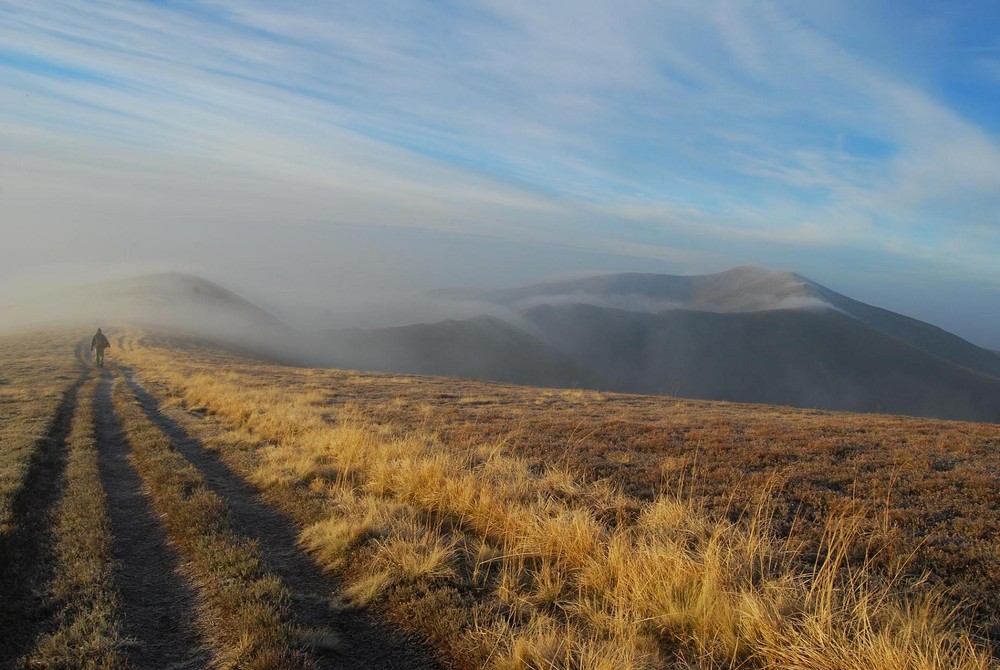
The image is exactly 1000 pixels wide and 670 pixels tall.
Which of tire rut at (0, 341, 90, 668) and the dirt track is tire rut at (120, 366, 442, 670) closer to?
the dirt track

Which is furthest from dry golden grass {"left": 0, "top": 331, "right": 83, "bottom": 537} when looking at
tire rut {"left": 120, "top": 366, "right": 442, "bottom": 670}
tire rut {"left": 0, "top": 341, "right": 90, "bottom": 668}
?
tire rut {"left": 120, "top": 366, "right": 442, "bottom": 670}

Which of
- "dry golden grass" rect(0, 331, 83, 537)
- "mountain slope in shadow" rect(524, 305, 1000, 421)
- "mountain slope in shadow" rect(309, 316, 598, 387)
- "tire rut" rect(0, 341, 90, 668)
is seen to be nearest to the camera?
"tire rut" rect(0, 341, 90, 668)

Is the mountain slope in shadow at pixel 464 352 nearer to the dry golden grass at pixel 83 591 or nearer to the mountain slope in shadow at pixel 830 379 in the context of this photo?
the mountain slope in shadow at pixel 830 379

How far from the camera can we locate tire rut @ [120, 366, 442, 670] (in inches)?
170

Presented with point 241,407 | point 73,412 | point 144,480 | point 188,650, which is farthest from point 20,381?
point 188,650

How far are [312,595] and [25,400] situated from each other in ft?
59.9

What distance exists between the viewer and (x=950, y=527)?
6.81 meters

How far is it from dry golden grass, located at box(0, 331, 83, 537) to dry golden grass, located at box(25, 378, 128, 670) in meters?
0.70

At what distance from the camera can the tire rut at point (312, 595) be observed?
432cm

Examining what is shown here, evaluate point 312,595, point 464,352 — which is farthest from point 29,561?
point 464,352

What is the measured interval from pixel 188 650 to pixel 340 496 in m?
3.68

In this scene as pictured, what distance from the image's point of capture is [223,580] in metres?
5.39

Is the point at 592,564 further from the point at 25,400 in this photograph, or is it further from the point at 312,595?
the point at 25,400

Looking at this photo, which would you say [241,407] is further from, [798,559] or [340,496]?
[798,559]
